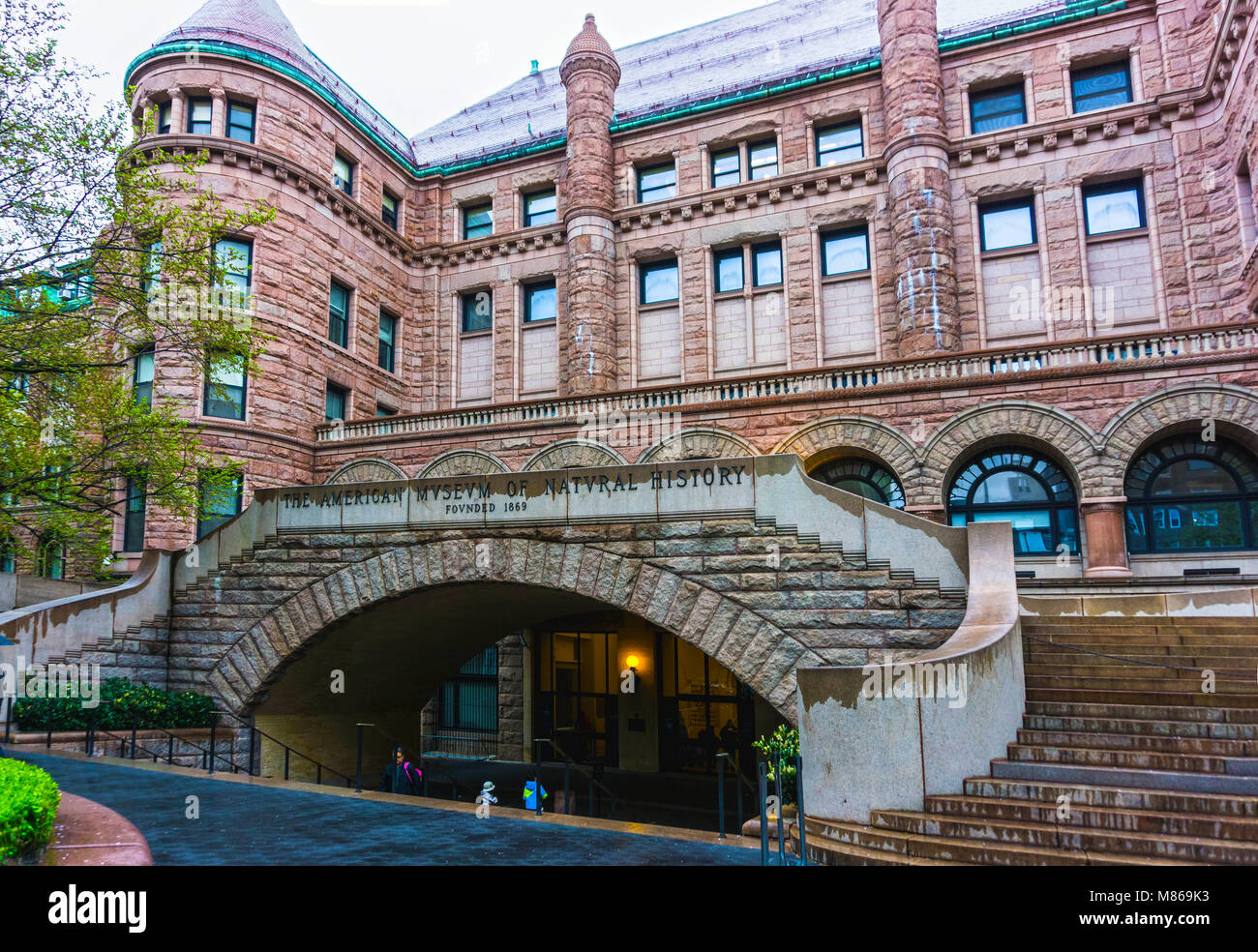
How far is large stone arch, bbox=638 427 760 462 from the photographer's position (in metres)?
21.1

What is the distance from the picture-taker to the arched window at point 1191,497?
60.2 feet

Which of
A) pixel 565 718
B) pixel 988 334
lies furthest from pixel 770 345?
pixel 565 718

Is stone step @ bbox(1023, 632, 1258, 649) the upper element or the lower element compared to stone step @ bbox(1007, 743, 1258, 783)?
upper

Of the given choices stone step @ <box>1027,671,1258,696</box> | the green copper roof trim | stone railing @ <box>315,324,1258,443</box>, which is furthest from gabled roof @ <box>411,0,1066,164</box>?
stone step @ <box>1027,671,1258,696</box>

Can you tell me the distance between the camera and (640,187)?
29.3m

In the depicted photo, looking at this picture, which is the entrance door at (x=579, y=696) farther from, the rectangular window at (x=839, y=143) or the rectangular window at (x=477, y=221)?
the rectangular window at (x=839, y=143)

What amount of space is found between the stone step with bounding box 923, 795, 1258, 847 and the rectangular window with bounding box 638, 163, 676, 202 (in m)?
24.1

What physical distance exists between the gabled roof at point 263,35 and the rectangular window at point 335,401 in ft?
31.7

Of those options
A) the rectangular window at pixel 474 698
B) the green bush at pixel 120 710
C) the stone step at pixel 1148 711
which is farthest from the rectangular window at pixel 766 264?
the green bush at pixel 120 710

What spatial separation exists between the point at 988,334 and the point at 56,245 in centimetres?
2192

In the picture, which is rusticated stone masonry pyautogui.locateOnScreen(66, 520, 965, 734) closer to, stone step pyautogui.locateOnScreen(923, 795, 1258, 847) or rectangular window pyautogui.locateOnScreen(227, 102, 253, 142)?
stone step pyautogui.locateOnScreen(923, 795, 1258, 847)

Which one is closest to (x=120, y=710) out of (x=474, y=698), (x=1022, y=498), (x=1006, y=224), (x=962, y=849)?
(x=474, y=698)

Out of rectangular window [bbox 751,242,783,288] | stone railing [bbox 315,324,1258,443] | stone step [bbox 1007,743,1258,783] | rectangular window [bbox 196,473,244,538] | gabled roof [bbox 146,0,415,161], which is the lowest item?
stone step [bbox 1007,743,1258,783]

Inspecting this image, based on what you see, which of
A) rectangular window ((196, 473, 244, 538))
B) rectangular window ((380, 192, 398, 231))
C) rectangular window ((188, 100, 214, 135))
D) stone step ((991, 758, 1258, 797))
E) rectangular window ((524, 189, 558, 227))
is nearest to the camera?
stone step ((991, 758, 1258, 797))
